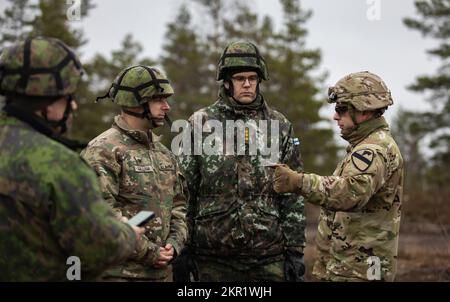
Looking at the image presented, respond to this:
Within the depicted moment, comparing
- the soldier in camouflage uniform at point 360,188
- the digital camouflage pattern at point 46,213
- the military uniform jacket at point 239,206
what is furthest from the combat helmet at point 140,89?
the digital camouflage pattern at point 46,213

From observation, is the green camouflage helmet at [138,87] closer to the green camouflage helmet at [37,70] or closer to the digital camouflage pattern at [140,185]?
the digital camouflage pattern at [140,185]

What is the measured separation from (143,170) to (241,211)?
1.24 metres

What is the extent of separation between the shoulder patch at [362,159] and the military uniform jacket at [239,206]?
94 centimetres

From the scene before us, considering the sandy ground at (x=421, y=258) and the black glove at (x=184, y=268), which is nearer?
the black glove at (x=184, y=268)

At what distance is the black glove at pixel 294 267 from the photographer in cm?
585

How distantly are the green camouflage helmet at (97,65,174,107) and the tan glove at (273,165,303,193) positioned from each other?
115 centimetres

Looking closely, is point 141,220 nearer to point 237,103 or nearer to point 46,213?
point 46,213

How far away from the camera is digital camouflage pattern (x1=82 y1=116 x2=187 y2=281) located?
4672mm

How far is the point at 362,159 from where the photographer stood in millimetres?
4914

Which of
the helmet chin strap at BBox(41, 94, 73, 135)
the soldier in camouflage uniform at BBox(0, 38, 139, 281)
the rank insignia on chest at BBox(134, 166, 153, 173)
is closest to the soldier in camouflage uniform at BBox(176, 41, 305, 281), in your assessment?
the rank insignia on chest at BBox(134, 166, 153, 173)

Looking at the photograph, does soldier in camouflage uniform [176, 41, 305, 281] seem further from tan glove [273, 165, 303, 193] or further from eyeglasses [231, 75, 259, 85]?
tan glove [273, 165, 303, 193]

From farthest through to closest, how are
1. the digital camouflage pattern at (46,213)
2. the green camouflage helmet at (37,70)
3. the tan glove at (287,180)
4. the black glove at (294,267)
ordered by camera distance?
the black glove at (294,267) < the tan glove at (287,180) < the green camouflage helmet at (37,70) < the digital camouflage pattern at (46,213)

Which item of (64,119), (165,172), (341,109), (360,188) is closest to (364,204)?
(360,188)
